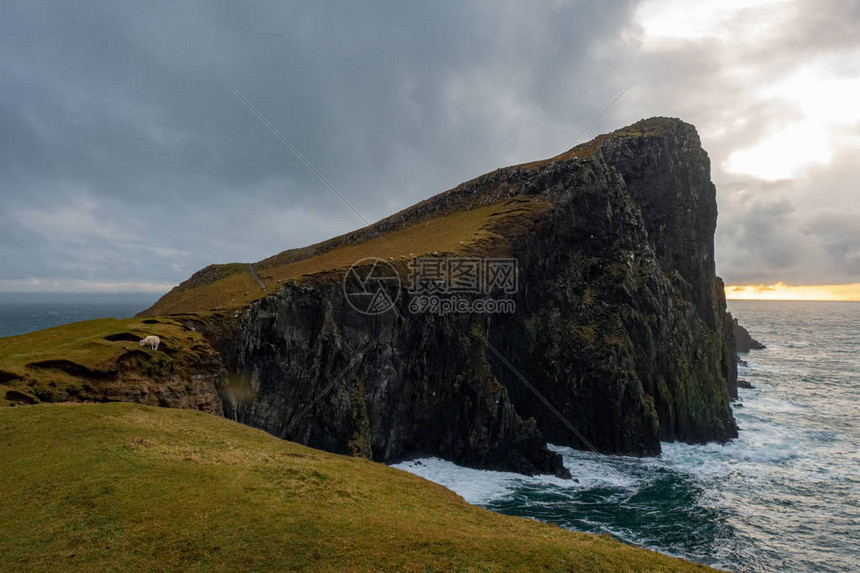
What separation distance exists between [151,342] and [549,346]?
51.3 meters

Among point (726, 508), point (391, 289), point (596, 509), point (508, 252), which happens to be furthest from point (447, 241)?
point (726, 508)

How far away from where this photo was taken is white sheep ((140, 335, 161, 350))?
33719 mm

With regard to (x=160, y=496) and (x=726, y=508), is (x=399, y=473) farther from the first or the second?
(x=726, y=508)

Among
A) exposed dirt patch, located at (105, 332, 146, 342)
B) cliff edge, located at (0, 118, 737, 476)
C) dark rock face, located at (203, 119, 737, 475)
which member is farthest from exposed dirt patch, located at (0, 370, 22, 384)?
dark rock face, located at (203, 119, 737, 475)

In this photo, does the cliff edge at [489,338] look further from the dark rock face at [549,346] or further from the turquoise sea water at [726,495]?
the turquoise sea water at [726,495]

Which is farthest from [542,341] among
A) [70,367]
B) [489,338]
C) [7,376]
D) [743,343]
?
[743,343]

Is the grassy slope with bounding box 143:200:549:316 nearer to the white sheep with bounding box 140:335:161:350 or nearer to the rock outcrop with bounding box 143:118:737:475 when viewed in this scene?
the rock outcrop with bounding box 143:118:737:475

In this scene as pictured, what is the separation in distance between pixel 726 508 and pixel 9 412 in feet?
190

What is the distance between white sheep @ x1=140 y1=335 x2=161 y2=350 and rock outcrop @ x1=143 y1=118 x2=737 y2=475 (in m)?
8.08

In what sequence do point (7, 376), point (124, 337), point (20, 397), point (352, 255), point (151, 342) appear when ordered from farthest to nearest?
point (352, 255)
point (124, 337)
point (151, 342)
point (7, 376)
point (20, 397)

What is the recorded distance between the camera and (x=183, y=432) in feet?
82.8

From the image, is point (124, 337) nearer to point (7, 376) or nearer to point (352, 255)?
point (7, 376)

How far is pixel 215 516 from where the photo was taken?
53.6 ft

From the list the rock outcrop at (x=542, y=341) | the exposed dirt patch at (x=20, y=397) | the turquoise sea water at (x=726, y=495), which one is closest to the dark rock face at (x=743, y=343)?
the rock outcrop at (x=542, y=341)
